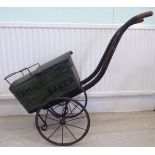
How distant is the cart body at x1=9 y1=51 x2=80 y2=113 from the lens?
5.13 ft

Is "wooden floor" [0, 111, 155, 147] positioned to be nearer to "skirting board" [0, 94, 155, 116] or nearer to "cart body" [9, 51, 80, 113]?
"skirting board" [0, 94, 155, 116]

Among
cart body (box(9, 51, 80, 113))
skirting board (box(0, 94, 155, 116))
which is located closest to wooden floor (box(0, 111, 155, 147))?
skirting board (box(0, 94, 155, 116))

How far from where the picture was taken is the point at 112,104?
2.18m

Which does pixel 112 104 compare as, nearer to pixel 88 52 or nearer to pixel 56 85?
pixel 88 52

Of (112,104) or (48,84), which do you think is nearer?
(48,84)

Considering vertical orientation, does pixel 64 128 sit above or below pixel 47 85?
below

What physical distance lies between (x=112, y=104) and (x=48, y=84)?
0.79 meters

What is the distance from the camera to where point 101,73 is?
5.48ft

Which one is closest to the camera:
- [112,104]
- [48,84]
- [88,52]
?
[48,84]

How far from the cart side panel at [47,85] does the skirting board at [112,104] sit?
1.62ft

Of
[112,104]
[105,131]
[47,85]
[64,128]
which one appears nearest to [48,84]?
[47,85]

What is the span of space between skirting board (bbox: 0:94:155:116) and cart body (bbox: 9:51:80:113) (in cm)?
49
